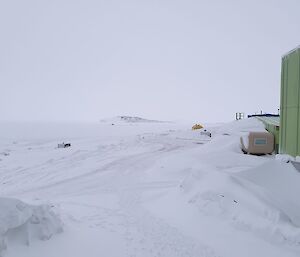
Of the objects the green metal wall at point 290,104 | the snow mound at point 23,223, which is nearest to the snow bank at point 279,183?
the green metal wall at point 290,104

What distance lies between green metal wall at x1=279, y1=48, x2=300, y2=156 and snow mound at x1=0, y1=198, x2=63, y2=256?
793 cm

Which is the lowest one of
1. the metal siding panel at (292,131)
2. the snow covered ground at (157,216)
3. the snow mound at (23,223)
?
the snow covered ground at (157,216)

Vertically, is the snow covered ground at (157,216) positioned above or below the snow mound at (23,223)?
below

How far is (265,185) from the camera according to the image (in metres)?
8.59

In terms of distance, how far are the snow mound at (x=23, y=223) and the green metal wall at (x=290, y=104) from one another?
26.0 ft

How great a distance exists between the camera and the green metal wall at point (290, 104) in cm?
1056

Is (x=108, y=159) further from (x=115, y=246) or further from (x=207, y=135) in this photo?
(x=207, y=135)

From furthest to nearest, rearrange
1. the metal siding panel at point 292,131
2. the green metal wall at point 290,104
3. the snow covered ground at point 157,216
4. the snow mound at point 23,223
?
the metal siding panel at point 292,131 → the green metal wall at point 290,104 → the snow covered ground at point 157,216 → the snow mound at point 23,223

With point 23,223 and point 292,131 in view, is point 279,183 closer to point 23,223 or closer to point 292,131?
point 292,131

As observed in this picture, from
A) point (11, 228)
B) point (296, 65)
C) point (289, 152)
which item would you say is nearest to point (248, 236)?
point (11, 228)

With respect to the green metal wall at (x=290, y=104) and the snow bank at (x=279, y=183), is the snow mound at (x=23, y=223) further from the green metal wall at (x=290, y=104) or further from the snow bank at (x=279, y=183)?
the green metal wall at (x=290, y=104)

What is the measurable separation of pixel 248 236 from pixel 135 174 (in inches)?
337

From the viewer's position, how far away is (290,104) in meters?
11.2

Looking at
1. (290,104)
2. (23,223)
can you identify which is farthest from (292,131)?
(23,223)
